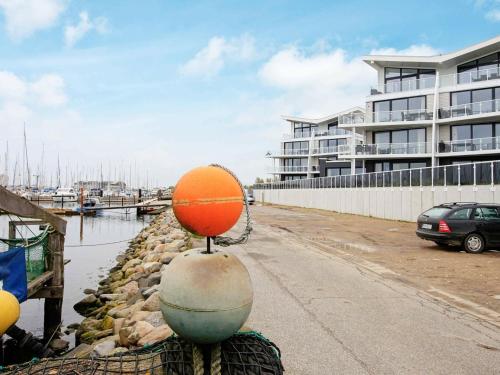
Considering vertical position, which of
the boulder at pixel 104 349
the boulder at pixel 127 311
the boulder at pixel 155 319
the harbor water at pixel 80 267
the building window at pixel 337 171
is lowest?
the harbor water at pixel 80 267

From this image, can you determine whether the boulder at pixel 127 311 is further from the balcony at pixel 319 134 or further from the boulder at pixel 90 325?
the balcony at pixel 319 134

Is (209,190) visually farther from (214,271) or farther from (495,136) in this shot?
(495,136)

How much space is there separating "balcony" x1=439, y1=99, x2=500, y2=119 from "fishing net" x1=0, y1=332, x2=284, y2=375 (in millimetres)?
38230

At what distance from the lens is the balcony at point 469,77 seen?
1414 inches

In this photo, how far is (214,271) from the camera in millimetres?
3010

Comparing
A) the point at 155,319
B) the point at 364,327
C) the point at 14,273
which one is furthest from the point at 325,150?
the point at 155,319

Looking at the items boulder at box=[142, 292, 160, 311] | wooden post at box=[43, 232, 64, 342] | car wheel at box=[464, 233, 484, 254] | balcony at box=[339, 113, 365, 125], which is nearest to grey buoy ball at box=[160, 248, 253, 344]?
boulder at box=[142, 292, 160, 311]

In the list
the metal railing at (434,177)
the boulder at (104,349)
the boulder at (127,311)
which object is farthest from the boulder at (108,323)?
the metal railing at (434,177)

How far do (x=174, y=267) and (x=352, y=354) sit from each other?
2.50 m

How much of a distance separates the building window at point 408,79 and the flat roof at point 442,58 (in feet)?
2.17

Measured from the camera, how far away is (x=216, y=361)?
10.1 ft

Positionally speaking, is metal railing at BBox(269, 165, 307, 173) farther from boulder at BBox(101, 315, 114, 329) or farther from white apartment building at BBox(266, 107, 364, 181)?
boulder at BBox(101, 315, 114, 329)

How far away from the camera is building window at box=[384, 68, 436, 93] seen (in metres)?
39.2

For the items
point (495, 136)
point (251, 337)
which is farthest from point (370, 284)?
point (495, 136)
